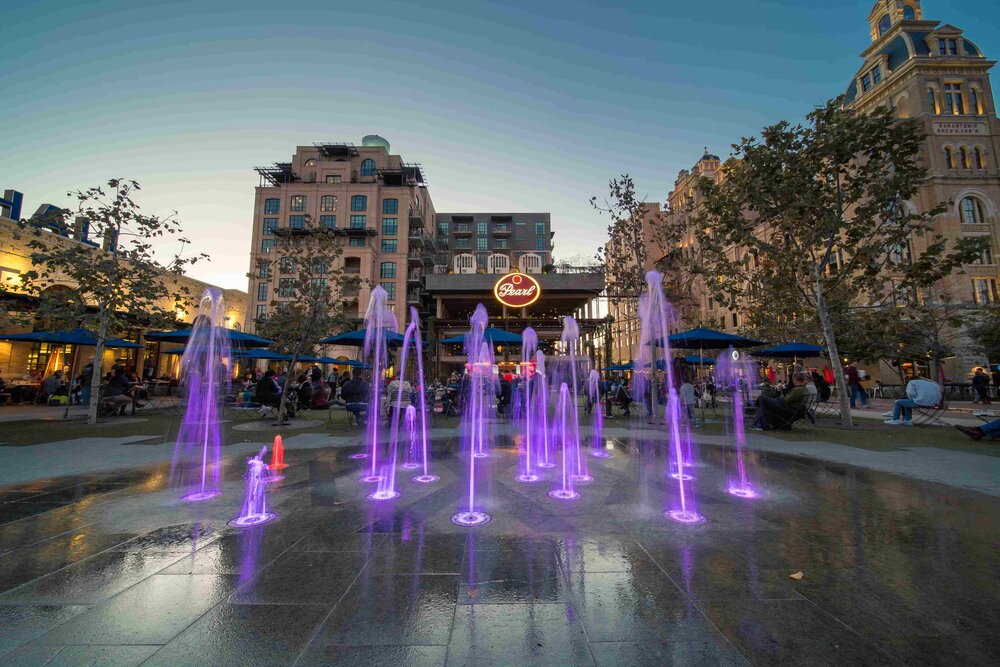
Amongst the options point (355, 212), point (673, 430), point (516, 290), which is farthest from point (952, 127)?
point (355, 212)

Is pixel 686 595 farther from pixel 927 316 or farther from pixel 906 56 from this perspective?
pixel 906 56

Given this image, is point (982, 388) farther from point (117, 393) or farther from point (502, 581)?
point (117, 393)

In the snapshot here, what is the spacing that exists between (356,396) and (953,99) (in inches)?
2037

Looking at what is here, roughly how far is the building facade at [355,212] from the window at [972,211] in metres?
50.8

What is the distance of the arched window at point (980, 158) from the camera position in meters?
33.7

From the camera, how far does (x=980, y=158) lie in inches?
1329

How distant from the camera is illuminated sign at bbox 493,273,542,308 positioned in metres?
34.5

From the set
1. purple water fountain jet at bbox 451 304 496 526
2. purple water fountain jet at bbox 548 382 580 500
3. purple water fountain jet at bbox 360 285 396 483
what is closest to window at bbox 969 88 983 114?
purple water fountain jet at bbox 451 304 496 526

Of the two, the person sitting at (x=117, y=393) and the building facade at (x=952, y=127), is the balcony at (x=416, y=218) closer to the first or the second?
the building facade at (x=952, y=127)

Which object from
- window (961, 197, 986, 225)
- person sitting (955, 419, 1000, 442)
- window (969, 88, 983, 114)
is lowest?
person sitting (955, 419, 1000, 442)

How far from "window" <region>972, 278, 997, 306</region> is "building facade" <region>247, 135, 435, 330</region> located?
49.7 metres

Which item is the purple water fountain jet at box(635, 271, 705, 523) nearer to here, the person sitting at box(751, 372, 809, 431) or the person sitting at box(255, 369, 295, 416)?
the person sitting at box(751, 372, 809, 431)

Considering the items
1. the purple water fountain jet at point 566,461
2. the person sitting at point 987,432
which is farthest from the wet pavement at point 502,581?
the person sitting at point 987,432

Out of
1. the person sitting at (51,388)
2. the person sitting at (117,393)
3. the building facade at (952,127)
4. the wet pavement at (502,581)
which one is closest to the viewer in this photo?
the wet pavement at (502,581)
